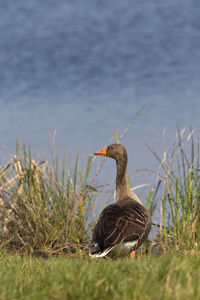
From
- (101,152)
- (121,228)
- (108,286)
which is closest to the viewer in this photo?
(108,286)

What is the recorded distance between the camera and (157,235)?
8648 millimetres

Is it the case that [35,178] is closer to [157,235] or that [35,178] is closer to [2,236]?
[2,236]

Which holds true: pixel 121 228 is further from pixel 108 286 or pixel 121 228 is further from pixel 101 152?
pixel 108 286

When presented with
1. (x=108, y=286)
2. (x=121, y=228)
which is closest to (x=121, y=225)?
(x=121, y=228)

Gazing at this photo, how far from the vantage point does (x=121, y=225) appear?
6512mm

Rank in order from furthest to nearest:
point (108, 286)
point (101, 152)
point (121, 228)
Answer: point (101, 152) < point (121, 228) < point (108, 286)

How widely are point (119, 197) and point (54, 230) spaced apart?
1534 mm

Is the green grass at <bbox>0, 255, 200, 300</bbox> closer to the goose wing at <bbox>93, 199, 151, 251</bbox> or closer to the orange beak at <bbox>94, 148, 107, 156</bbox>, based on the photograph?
the goose wing at <bbox>93, 199, 151, 251</bbox>

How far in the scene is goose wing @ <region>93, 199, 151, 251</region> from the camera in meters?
6.36

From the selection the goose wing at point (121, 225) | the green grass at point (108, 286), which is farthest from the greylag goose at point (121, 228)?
the green grass at point (108, 286)

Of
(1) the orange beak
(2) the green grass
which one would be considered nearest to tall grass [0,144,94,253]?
(1) the orange beak

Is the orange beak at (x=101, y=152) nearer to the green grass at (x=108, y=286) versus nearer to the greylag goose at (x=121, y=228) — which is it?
the greylag goose at (x=121, y=228)

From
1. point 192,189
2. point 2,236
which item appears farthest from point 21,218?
point 192,189

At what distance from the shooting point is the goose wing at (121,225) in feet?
20.9
